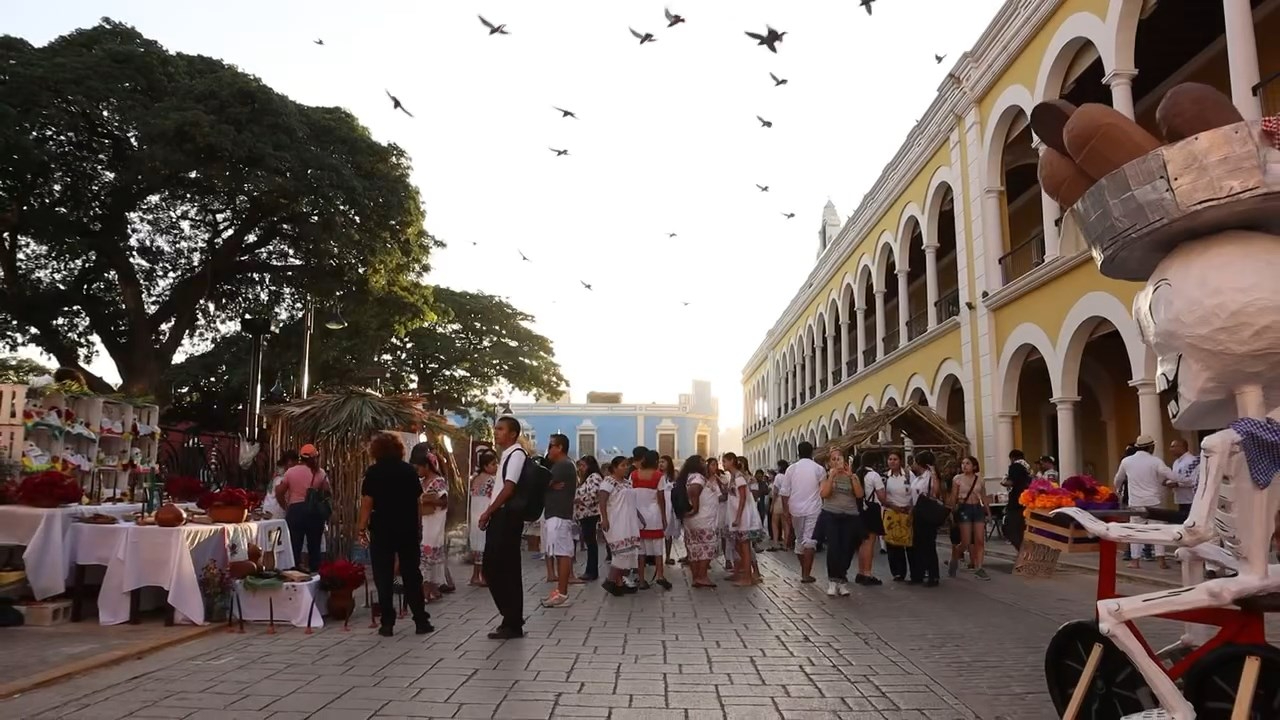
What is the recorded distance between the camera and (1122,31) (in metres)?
12.1

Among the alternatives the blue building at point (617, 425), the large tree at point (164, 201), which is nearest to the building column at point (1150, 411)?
the large tree at point (164, 201)

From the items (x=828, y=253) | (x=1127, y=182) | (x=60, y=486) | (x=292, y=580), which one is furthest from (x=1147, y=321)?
(x=828, y=253)

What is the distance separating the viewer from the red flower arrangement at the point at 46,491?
741cm

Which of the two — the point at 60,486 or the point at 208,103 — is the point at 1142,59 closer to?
the point at 60,486

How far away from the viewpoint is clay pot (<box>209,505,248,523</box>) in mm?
7969

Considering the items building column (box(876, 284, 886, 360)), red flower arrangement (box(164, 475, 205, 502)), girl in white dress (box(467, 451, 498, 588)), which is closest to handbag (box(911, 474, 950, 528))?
girl in white dress (box(467, 451, 498, 588))

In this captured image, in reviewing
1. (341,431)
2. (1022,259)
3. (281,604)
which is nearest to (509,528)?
(281,604)

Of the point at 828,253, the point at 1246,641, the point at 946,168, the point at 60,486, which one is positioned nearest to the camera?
the point at 1246,641

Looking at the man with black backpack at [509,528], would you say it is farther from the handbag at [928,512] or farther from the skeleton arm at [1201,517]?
the handbag at [928,512]

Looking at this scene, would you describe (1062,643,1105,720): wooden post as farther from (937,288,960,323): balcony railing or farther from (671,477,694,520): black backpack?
(937,288,960,323): balcony railing

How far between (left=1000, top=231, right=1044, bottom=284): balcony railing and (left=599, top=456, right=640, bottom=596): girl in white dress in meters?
9.32

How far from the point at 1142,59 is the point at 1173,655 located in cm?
1219

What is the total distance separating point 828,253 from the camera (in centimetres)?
3066

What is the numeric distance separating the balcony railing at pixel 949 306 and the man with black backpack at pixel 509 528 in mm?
13779
